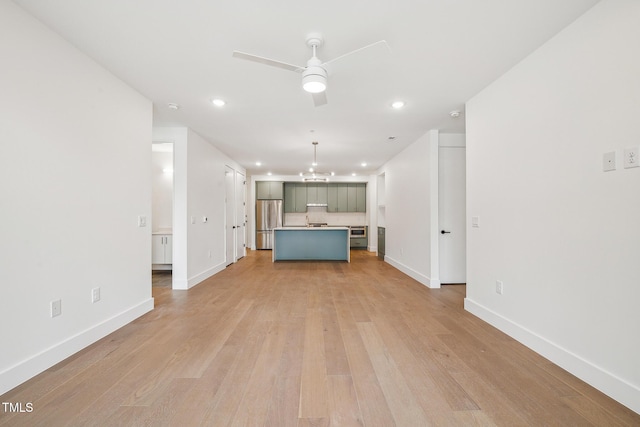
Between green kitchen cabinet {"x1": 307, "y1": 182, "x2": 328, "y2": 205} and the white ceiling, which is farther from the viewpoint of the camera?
green kitchen cabinet {"x1": 307, "y1": 182, "x2": 328, "y2": 205}

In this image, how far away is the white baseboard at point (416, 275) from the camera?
4.22 meters

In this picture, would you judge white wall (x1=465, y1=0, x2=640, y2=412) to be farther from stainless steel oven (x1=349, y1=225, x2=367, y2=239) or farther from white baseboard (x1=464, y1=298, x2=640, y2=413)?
stainless steel oven (x1=349, y1=225, x2=367, y2=239)

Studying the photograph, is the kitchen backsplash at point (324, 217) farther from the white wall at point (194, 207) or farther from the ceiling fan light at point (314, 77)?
the ceiling fan light at point (314, 77)

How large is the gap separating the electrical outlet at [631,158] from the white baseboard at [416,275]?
9.70 feet

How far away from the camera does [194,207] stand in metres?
4.40

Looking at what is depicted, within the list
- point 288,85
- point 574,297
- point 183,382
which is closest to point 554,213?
point 574,297

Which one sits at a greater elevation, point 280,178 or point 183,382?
point 280,178

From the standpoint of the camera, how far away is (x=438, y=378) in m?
1.83

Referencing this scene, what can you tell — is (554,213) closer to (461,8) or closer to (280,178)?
(461,8)

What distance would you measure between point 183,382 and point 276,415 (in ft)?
2.42

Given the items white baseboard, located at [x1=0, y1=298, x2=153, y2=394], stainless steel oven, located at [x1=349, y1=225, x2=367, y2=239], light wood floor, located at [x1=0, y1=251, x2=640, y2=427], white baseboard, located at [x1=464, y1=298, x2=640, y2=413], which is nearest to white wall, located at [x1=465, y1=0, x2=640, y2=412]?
white baseboard, located at [x1=464, y1=298, x2=640, y2=413]

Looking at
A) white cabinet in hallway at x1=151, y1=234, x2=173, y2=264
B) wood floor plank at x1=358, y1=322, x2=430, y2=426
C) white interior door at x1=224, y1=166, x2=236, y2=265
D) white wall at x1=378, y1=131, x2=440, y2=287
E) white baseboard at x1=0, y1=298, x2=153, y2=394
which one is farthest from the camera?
white interior door at x1=224, y1=166, x2=236, y2=265

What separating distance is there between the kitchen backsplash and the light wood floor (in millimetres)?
6288

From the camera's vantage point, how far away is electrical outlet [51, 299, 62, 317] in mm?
2021
